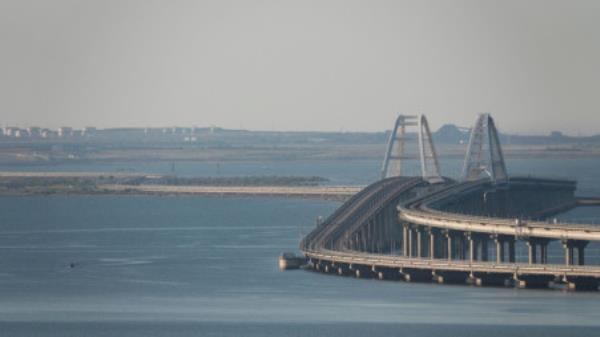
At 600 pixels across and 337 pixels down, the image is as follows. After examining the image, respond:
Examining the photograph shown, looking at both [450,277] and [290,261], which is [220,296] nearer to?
[450,277]

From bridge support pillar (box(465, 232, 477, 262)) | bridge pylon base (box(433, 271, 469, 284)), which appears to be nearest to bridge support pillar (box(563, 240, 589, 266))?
bridge pylon base (box(433, 271, 469, 284))

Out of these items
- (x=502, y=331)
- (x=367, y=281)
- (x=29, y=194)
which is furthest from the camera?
(x=29, y=194)

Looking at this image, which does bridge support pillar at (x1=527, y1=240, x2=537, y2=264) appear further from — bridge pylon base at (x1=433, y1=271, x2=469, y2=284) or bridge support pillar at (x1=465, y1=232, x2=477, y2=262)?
bridge support pillar at (x1=465, y1=232, x2=477, y2=262)

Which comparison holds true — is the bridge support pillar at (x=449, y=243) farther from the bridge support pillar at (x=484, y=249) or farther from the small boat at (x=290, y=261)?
the small boat at (x=290, y=261)

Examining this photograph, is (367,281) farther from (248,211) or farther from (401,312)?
(248,211)

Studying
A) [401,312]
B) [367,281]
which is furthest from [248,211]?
[401,312]

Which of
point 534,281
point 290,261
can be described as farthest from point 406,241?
point 534,281

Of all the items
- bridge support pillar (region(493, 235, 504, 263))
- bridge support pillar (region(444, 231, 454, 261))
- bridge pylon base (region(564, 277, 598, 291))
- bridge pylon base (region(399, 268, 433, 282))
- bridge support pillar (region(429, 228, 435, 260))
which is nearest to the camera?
bridge pylon base (region(564, 277, 598, 291))
